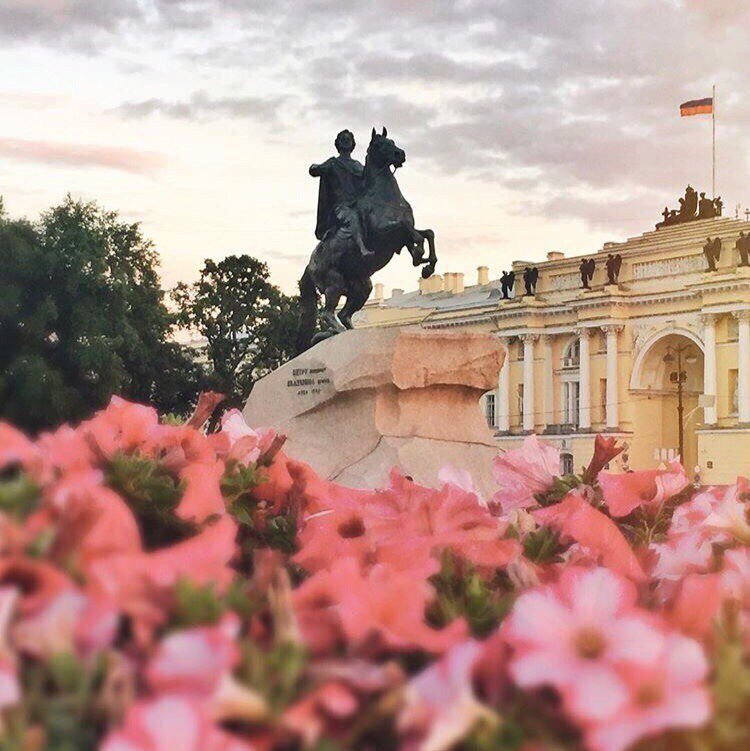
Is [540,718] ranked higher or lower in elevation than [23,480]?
lower

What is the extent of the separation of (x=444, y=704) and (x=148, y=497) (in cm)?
83

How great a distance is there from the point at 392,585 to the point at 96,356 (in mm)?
35319

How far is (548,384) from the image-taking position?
200 ft

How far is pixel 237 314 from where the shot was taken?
1855 inches

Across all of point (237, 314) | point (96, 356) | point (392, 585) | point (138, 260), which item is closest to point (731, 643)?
point (392, 585)

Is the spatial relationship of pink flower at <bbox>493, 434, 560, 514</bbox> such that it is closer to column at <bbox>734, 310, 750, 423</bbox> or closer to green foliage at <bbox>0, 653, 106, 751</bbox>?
green foliage at <bbox>0, 653, 106, 751</bbox>

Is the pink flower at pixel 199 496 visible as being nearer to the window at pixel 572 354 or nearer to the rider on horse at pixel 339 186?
the rider on horse at pixel 339 186

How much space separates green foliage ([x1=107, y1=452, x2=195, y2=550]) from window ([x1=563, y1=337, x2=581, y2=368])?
58.6m

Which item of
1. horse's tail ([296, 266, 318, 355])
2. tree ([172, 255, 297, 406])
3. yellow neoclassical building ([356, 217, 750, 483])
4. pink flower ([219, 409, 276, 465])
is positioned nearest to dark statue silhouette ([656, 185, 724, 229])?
yellow neoclassical building ([356, 217, 750, 483])

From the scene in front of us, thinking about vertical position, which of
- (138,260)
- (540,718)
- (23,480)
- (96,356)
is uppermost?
(138,260)

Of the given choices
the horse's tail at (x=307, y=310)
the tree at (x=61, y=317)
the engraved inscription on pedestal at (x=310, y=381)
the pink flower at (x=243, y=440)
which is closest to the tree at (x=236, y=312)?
the tree at (x=61, y=317)

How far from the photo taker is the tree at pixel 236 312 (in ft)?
152

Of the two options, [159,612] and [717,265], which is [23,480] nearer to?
[159,612]

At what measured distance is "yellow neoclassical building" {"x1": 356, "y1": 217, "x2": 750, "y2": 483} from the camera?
53.1 m
